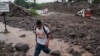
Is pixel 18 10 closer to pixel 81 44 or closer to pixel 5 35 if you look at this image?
pixel 5 35

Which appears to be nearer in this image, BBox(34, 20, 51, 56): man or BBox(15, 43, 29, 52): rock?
BBox(34, 20, 51, 56): man

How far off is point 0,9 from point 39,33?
5791 millimetres

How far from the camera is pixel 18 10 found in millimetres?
23219

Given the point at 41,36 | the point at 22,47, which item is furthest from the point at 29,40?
the point at 41,36

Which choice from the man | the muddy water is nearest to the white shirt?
the man

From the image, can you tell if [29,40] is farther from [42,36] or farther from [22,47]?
[42,36]

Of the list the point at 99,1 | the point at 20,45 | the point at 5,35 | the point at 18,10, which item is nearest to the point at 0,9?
the point at 5,35

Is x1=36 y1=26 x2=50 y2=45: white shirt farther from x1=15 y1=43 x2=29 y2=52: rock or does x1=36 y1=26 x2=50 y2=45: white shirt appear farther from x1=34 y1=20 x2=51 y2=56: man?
x1=15 y1=43 x2=29 y2=52: rock

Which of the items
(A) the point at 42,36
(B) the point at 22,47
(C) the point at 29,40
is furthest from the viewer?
(C) the point at 29,40

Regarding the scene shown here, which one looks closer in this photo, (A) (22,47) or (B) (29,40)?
(A) (22,47)

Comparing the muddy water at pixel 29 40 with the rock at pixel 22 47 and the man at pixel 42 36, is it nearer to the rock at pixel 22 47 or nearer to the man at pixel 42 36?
the rock at pixel 22 47

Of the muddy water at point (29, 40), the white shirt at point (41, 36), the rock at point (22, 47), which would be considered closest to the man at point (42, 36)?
the white shirt at point (41, 36)

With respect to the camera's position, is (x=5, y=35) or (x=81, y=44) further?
(x=5, y=35)

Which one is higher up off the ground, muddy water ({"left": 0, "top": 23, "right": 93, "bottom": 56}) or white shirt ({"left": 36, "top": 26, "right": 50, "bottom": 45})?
white shirt ({"left": 36, "top": 26, "right": 50, "bottom": 45})
